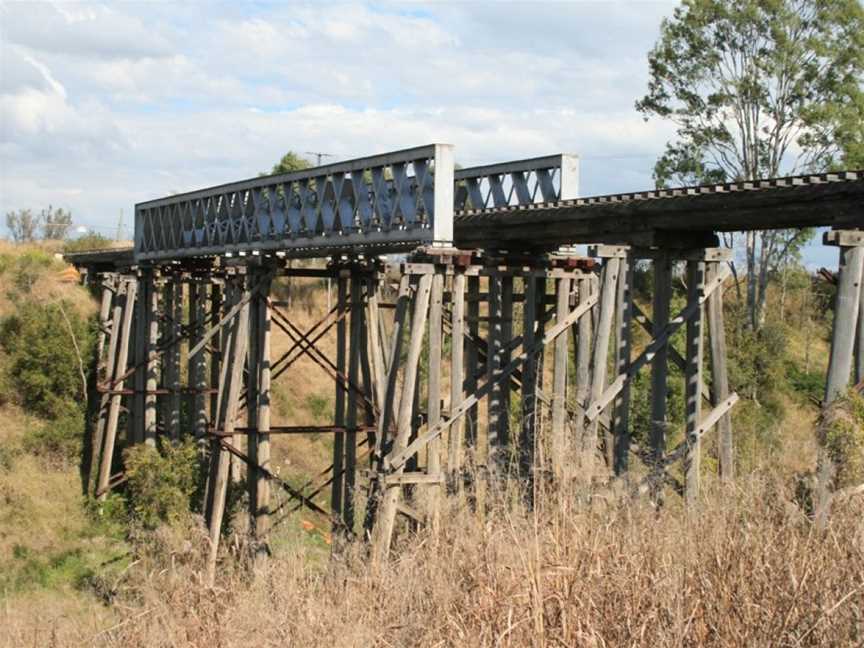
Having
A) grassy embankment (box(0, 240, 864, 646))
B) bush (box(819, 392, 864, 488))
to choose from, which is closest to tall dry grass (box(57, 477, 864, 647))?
grassy embankment (box(0, 240, 864, 646))

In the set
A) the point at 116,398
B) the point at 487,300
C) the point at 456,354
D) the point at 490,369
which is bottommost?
the point at 116,398

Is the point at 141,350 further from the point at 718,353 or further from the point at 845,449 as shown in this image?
the point at 845,449

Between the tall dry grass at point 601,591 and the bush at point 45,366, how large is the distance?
55.4 feet

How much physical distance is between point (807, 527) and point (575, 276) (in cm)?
759

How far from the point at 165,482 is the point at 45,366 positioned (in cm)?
718

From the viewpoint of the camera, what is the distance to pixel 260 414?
44.5 feet

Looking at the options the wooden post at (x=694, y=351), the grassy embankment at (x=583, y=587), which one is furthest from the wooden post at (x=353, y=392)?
the grassy embankment at (x=583, y=587)

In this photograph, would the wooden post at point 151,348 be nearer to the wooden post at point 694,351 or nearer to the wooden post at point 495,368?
the wooden post at point 495,368

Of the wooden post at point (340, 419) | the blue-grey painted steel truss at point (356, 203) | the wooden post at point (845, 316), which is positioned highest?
the blue-grey painted steel truss at point (356, 203)

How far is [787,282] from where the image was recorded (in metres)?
30.5

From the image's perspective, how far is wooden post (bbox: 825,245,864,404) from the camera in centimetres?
814

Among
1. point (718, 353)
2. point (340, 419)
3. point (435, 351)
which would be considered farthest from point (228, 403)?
point (718, 353)

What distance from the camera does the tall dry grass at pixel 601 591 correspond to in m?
4.22

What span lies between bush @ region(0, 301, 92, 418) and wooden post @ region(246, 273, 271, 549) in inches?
361
